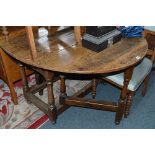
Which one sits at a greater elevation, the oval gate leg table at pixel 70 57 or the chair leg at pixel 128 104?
the oval gate leg table at pixel 70 57

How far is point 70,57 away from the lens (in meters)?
1.65

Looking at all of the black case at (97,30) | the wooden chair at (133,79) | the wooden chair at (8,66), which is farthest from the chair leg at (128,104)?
the wooden chair at (8,66)

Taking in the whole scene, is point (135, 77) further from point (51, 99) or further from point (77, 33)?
point (51, 99)

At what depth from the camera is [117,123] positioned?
2.12m

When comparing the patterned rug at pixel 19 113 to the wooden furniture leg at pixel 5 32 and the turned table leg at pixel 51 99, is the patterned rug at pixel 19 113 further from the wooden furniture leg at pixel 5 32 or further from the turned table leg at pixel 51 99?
the wooden furniture leg at pixel 5 32

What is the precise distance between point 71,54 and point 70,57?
4 centimetres

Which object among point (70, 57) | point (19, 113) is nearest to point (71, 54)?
point (70, 57)

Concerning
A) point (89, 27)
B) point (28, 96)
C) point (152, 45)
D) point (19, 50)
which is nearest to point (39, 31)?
point (19, 50)

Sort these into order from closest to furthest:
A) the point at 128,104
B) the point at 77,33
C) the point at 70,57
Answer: the point at 70,57
the point at 77,33
the point at 128,104

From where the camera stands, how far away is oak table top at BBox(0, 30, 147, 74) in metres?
1.55

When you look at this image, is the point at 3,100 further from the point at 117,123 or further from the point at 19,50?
the point at 117,123

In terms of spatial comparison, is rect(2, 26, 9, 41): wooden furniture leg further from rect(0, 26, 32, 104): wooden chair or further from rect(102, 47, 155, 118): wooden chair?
rect(102, 47, 155, 118): wooden chair

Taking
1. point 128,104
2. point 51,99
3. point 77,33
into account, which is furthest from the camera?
point 128,104

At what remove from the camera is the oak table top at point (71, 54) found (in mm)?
1552
